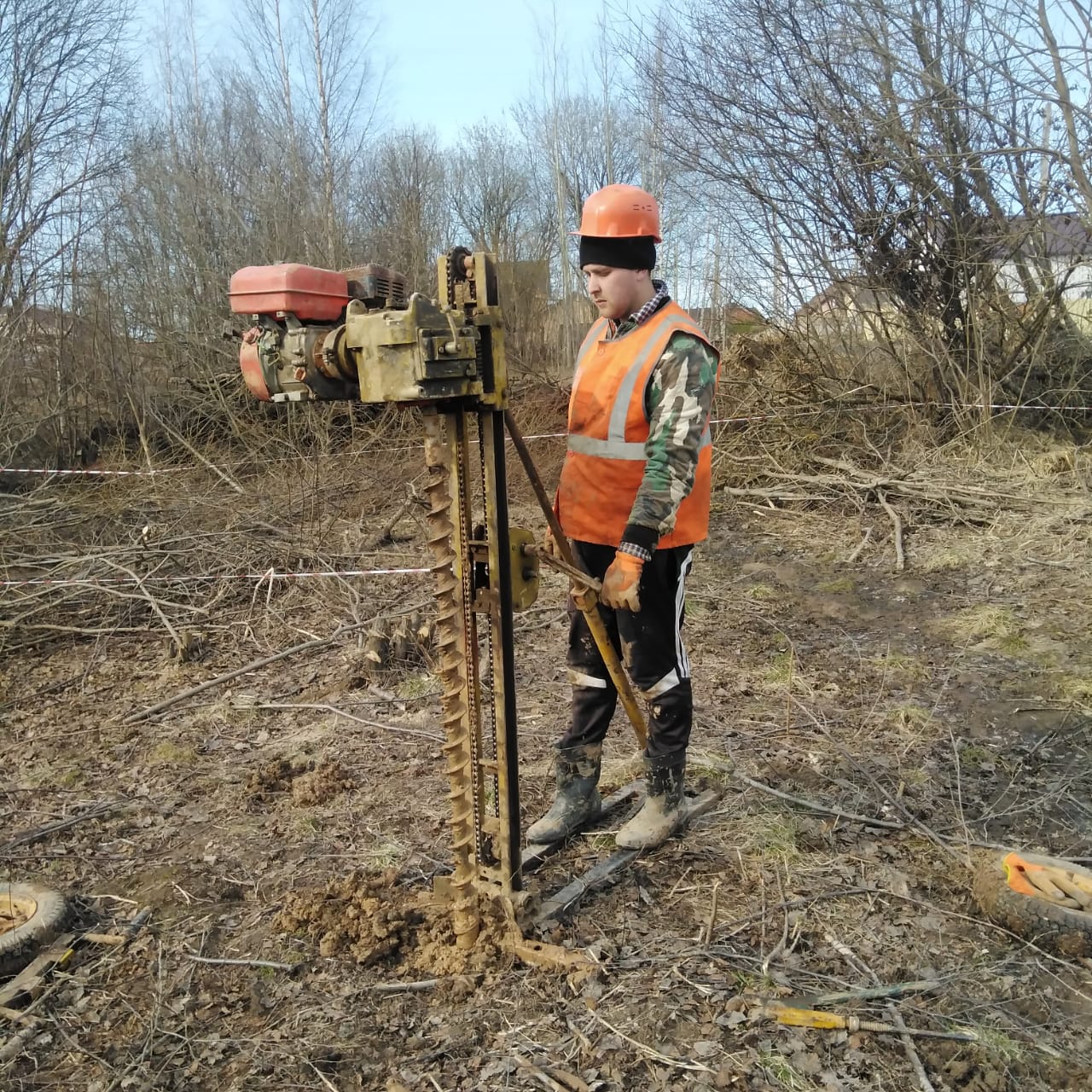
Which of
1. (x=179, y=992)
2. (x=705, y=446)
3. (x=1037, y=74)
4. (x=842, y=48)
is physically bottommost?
(x=179, y=992)

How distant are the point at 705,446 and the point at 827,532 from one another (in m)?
5.54

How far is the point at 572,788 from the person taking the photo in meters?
3.24

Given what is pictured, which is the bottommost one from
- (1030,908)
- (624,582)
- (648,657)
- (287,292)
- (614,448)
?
A: (1030,908)

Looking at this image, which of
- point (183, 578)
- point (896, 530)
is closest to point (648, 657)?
point (183, 578)

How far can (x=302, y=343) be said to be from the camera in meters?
2.25

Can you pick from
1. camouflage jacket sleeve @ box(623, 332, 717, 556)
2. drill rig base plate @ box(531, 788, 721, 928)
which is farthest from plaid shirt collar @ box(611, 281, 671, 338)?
drill rig base plate @ box(531, 788, 721, 928)

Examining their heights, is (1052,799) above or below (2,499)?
below

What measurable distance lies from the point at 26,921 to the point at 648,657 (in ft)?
7.36

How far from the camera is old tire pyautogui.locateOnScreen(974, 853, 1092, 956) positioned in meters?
2.60

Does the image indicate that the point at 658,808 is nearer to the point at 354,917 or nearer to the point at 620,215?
the point at 354,917

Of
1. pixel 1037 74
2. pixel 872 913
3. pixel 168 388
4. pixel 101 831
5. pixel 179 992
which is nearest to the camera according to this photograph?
pixel 179 992

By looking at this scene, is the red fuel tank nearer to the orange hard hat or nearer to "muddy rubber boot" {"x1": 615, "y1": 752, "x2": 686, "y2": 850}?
the orange hard hat

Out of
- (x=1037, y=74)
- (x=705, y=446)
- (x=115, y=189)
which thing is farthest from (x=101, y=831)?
(x=115, y=189)

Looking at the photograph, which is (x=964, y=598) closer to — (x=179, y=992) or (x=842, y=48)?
(x=179, y=992)
